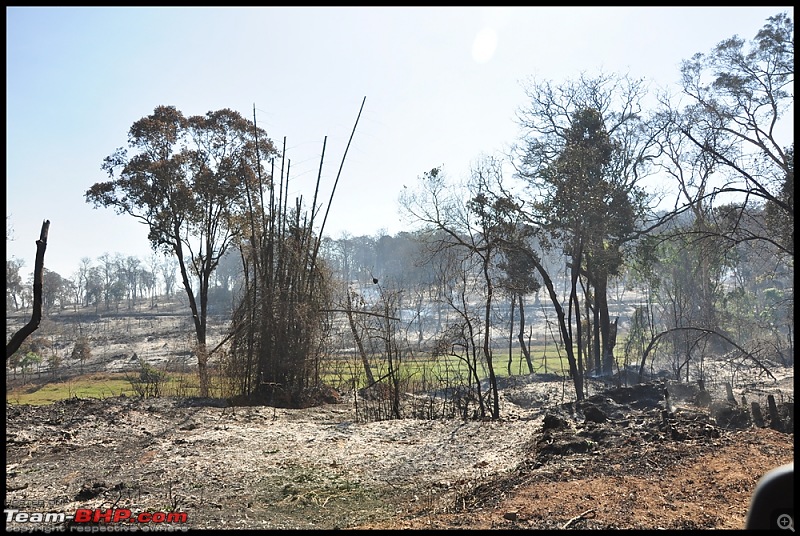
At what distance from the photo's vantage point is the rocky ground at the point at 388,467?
5.25 meters

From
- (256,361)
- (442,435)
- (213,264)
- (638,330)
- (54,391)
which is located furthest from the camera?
(638,330)

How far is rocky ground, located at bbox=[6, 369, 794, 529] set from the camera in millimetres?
5246

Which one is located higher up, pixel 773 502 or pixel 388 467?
pixel 773 502

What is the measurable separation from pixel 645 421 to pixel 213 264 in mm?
14293

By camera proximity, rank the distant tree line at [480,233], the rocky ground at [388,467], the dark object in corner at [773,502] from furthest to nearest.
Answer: the distant tree line at [480,233], the rocky ground at [388,467], the dark object in corner at [773,502]

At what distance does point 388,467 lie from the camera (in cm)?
757

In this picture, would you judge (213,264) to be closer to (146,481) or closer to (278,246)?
(278,246)

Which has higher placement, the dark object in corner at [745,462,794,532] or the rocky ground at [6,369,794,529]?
the dark object in corner at [745,462,794,532]

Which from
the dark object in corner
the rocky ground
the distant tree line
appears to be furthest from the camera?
the distant tree line

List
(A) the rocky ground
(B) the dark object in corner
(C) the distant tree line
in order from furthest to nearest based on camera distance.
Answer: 1. (C) the distant tree line
2. (A) the rocky ground
3. (B) the dark object in corner

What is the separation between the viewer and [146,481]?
646 cm

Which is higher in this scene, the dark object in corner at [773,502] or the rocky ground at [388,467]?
the dark object in corner at [773,502]

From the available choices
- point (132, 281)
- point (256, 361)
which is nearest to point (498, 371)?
point (256, 361)

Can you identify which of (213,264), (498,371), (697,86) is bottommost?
(498,371)
